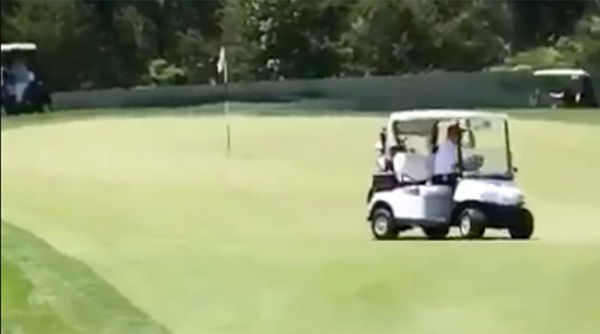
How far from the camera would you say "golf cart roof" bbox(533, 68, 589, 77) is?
7.03 ft

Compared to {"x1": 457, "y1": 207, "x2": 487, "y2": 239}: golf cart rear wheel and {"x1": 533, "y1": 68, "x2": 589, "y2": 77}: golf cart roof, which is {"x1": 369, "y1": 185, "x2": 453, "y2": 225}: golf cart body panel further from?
{"x1": 533, "y1": 68, "x2": 589, "y2": 77}: golf cart roof

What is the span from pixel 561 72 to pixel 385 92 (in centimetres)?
25

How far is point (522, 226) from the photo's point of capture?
2154 millimetres

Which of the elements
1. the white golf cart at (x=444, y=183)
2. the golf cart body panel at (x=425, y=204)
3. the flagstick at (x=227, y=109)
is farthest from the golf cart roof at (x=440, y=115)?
the flagstick at (x=227, y=109)

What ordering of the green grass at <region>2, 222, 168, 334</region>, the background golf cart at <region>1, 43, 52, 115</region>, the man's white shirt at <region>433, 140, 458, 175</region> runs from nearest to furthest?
the background golf cart at <region>1, 43, 52, 115</region>
the green grass at <region>2, 222, 168, 334</region>
the man's white shirt at <region>433, 140, 458, 175</region>

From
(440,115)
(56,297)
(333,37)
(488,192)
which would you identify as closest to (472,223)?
(488,192)

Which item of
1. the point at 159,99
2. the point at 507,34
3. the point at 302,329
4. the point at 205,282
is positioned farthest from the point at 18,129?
the point at 507,34

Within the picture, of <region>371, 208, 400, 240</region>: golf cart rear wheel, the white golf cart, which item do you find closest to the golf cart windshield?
the white golf cart

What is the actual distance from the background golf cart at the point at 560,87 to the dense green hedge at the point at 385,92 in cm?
1

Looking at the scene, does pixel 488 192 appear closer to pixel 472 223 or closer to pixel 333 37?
pixel 472 223

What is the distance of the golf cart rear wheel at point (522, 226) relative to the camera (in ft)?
7.04

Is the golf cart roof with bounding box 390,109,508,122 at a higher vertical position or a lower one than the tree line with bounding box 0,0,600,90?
lower

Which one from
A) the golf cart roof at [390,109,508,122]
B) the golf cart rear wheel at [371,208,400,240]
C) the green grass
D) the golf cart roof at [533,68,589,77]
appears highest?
the golf cart roof at [533,68,589,77]

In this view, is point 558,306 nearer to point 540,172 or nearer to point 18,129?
point 540,172
